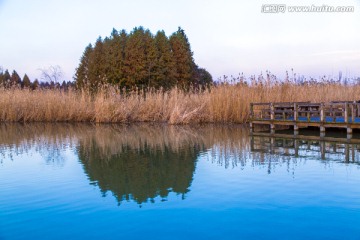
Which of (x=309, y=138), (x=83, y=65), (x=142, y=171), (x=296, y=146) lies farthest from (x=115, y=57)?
(x=142, y=171)

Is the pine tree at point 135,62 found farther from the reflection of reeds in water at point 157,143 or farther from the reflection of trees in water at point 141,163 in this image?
the reflection of trees in water at point 141,163

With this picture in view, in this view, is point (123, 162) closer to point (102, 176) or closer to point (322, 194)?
point (102, 176)

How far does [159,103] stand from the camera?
1998 cm

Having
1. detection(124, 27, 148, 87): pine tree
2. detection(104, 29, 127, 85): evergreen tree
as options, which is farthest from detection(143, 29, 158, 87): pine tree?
detection(104, 29, 127, 85): evergreen tree

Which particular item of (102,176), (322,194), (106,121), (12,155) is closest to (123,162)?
(102,176)

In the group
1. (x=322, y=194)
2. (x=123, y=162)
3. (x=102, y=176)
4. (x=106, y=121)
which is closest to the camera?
(x=322, y=194)

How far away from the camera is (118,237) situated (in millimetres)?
4371

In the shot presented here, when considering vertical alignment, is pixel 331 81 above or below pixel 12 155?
above

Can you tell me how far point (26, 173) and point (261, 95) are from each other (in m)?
11.0

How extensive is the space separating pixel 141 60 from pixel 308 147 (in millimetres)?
23125

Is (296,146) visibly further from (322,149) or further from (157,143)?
(157,143)

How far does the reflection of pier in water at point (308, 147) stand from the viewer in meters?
9.19

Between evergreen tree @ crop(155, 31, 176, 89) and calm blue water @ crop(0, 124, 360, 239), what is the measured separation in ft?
74.8

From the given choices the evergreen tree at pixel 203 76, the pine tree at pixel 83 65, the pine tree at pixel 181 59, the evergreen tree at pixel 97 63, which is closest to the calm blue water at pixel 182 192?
the evergreen tree at pixel 97 63
